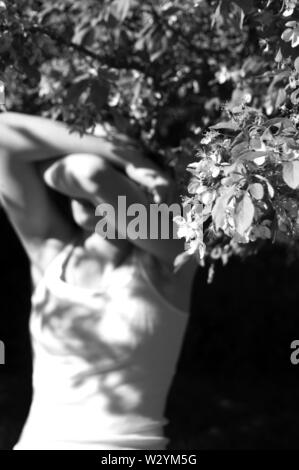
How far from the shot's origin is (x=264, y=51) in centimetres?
268

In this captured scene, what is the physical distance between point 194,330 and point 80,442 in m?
4.82

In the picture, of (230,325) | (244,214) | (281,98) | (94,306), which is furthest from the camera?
(230,325)

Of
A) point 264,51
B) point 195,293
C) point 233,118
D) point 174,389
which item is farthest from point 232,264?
point 233,118

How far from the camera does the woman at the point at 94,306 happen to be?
111 inches

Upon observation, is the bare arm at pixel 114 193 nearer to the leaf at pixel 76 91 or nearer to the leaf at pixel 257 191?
the leaf at pixel 76 91

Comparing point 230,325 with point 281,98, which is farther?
point 230,325

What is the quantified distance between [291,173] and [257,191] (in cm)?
7

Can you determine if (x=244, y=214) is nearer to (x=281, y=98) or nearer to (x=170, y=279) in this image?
(x=281, y=98)

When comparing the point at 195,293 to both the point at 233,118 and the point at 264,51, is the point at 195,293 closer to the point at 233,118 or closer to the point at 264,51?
the point at 264,51

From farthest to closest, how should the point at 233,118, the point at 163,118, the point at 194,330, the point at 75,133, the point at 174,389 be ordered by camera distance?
1. the point at 194,330
2. the point at 174,389
3. the point at 163,118
4. the point at 75,133
5. the point at 233,118

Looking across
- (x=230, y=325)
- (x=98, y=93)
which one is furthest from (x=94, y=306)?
(x=230, y=325)

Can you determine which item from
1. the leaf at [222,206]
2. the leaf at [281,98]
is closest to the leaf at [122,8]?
the leaf at [281,98]

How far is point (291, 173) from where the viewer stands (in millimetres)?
1732

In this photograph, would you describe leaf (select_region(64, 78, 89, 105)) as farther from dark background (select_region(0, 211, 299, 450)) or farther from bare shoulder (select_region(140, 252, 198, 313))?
dark background (select_region(0, 211, 299, 450))
